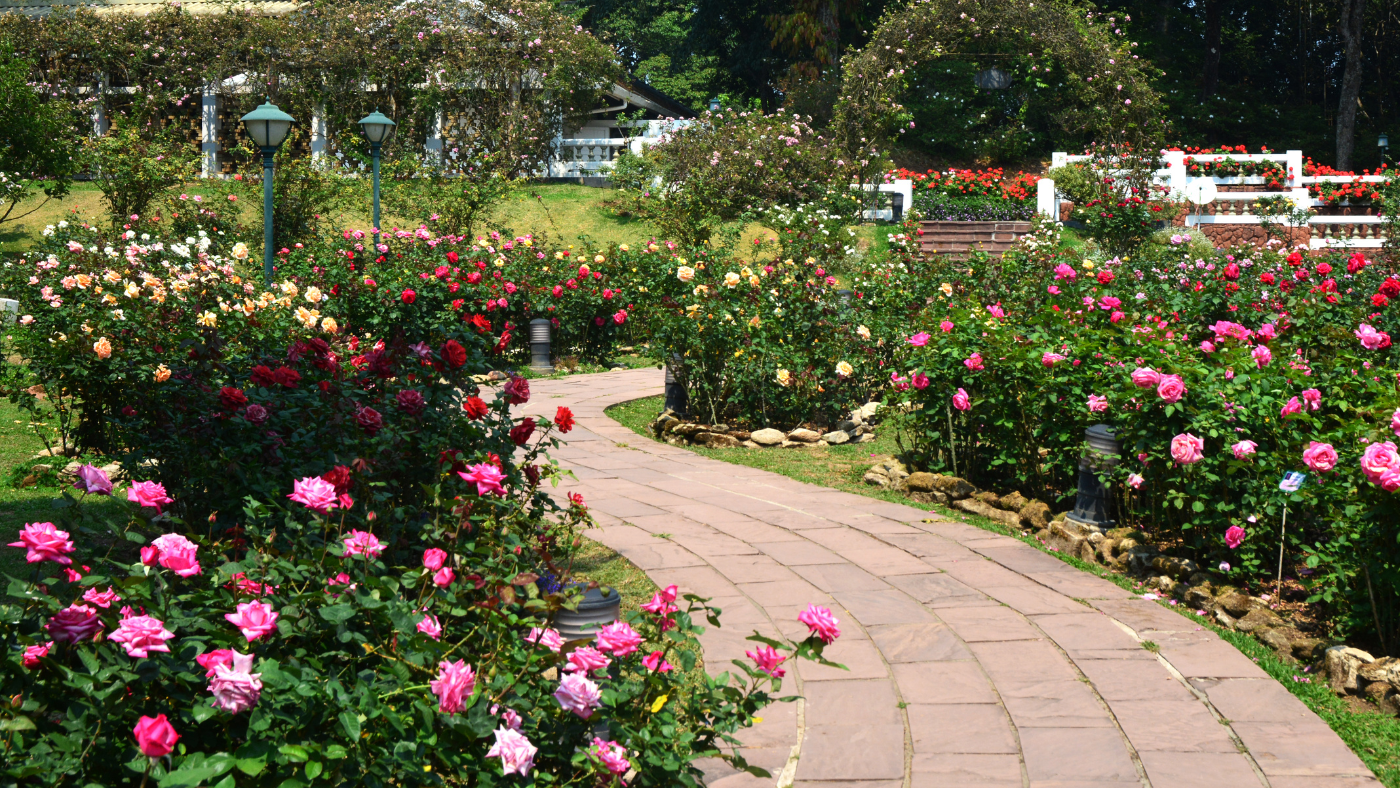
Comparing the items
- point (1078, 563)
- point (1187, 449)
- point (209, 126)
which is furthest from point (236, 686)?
point (209, 126)

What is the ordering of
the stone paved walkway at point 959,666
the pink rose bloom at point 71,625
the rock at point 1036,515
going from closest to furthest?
1. the pink rose bloom at point 71,625
2. the stone paved walkway at point 959,666
3. the rock at point 1036,515

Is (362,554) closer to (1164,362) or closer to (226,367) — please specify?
(226,367)

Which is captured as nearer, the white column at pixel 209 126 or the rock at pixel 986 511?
the rock at pixel 986 511

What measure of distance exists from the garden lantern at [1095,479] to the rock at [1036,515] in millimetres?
186

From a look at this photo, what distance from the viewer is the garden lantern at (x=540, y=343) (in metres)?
11.9

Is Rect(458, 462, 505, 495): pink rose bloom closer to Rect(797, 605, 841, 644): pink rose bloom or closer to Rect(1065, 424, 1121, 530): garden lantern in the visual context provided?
Rect(797, 605, 841, 644): pink rose bloom

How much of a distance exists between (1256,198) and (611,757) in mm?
18262

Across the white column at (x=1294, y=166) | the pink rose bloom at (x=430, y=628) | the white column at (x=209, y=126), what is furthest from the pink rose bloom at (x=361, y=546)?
the white column at (x=209, y=126)

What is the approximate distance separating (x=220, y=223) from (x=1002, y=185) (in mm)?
12945

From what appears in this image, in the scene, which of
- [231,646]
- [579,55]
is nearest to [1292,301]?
[231,646]

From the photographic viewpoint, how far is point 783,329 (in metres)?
8.48

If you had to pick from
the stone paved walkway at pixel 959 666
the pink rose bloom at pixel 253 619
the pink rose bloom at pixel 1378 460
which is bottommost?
the stone paved walkway at pixel 959 666

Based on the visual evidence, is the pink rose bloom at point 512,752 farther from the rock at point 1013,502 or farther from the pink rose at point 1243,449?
the rock at point 1013,502

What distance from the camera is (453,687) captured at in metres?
2.05
